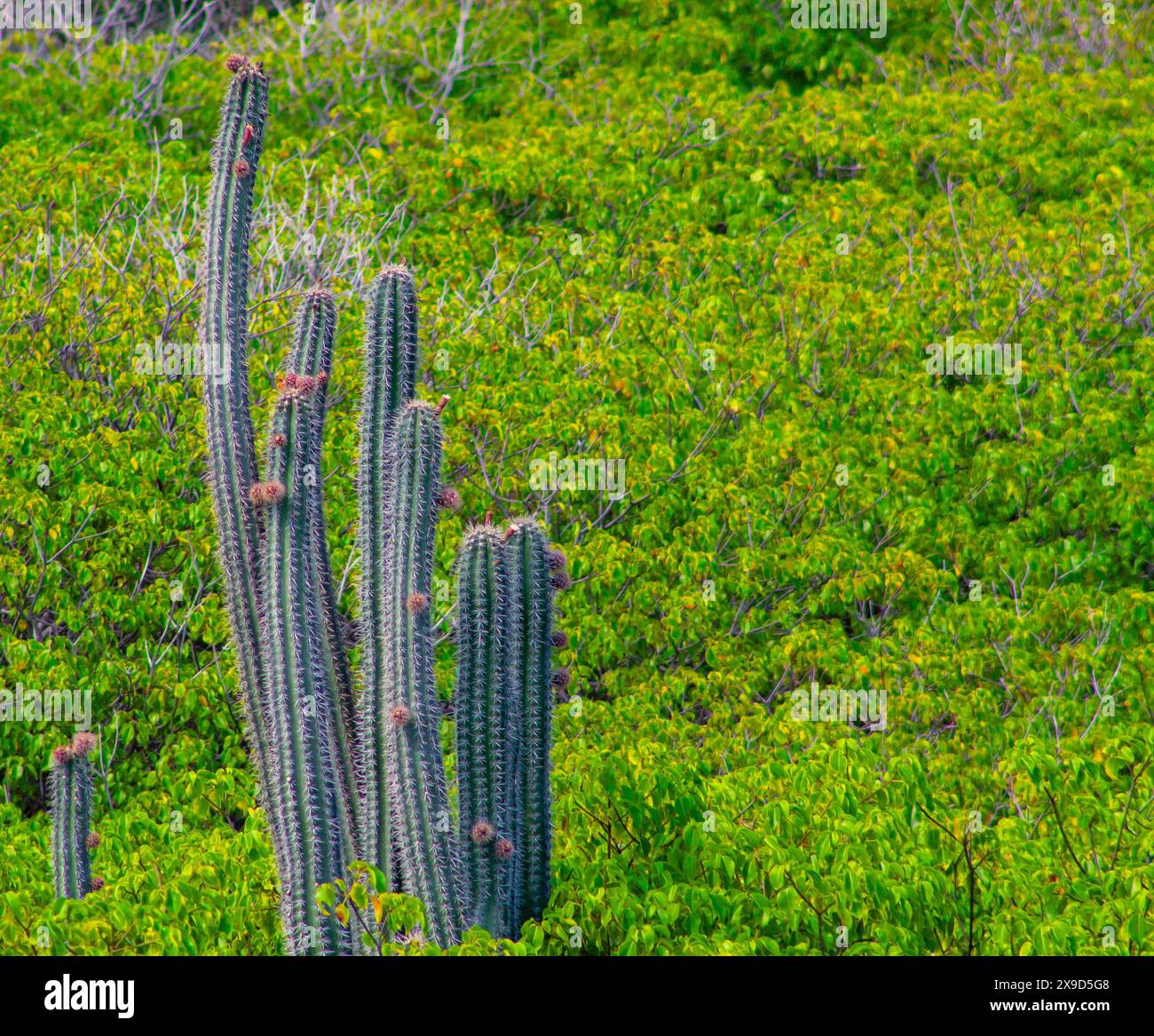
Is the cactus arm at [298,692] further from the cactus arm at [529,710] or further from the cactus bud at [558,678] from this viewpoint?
the cactus bud at [558,678]

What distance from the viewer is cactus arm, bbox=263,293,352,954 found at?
599 cm

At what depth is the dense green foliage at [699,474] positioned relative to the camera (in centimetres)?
723

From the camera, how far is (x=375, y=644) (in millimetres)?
6211

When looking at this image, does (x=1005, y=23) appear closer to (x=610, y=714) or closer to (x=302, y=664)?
(x=610, y=714)

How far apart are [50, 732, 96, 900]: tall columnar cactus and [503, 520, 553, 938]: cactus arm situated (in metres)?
1.98

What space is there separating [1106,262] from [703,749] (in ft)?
23.5

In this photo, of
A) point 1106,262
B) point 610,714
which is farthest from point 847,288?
point 610,714

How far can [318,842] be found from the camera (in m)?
6.05

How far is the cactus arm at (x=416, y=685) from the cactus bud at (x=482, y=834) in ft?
0.58

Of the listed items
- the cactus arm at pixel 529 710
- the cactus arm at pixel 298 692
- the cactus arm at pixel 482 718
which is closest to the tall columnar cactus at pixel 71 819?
the cactus arm at pixel 298 692

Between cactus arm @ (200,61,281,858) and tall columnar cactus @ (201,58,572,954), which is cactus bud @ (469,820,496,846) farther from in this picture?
cactus arm @ (200,61,281,858)

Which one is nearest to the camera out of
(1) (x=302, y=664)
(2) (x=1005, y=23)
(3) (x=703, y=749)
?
(1) (x=302, y=664)

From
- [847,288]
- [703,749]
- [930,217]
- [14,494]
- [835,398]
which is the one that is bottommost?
[703,749]

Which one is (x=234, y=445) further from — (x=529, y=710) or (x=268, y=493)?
(x=529, y=710)
